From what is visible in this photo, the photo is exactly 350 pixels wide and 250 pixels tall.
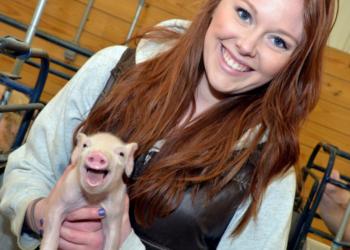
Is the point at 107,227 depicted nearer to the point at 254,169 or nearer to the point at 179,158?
the point at 179,158

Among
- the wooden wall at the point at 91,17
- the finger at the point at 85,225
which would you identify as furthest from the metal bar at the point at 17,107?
the wooden wall at the point at 91,17

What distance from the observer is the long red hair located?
1188mm

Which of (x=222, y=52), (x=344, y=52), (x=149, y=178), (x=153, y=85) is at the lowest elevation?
(x=149, y=178)

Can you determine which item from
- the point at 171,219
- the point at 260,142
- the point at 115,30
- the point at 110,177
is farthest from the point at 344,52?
the point at 110,177

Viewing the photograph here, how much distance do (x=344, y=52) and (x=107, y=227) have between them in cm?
251

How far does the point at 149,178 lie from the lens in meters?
1.18

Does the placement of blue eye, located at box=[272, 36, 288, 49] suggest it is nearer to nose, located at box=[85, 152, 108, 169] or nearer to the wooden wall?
nose, located at box=[85, 152, 108, 169]

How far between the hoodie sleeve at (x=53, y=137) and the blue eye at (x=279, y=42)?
1.39 feet

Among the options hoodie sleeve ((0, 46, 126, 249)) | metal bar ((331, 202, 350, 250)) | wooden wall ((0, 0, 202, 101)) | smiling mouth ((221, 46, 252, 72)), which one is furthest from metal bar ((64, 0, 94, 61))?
smiling mouth ((221, 46, 252, 72))

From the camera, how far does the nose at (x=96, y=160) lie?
915 millimetres

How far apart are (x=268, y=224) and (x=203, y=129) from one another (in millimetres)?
299

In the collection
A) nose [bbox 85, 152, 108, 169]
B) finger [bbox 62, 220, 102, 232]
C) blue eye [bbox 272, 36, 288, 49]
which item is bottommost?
finger [bbox 62, 220, 102, 232]

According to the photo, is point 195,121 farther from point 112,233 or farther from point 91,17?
point 91,17

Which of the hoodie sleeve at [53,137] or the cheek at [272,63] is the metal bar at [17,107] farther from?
the cheek at [272,63]
